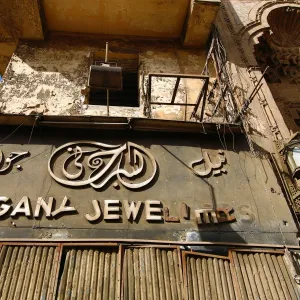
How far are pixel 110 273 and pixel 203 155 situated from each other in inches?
105

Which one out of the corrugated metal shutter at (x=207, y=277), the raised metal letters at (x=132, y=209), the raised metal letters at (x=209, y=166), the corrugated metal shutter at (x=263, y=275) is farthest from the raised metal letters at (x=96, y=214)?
the corrugated metal shutter at (x=263, y=275)

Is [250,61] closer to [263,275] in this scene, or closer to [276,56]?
[276,56]

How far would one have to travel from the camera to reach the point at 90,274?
398 centimetres

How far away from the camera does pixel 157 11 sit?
23.7 ft

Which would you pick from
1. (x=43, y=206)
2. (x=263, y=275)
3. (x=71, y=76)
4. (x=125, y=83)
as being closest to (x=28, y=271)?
(x=43, y=206)

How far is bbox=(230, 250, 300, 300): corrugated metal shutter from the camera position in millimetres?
4012

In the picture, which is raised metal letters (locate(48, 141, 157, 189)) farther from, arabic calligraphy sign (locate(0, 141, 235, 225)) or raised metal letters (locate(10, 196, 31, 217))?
raised metal letters (locate(10, 196, 31, 217))

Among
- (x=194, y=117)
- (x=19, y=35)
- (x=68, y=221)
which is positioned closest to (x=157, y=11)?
(x=194, y=117)

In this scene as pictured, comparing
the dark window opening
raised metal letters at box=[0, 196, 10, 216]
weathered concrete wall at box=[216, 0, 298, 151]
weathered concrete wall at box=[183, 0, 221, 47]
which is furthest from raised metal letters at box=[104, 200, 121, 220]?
weathered concrete wall at box=[183, 0, 221, 47]

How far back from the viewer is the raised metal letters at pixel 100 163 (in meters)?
5.03

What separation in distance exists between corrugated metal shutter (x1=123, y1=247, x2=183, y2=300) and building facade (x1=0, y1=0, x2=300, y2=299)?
0.01m

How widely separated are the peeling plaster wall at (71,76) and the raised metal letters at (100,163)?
1139 millimetres

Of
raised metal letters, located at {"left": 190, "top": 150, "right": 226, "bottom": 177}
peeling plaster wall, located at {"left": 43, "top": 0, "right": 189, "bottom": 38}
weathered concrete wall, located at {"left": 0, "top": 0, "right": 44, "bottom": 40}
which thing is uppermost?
peeling plaster wall, located at {"left": 43, "top": 0, "right": 189, "bottom": 38}

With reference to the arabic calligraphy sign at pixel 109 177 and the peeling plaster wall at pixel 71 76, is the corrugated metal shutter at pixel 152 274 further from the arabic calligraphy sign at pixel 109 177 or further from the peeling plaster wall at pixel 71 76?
→ the peeling plaster wall at pixel 71 76
